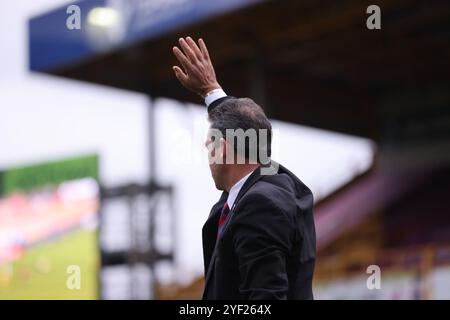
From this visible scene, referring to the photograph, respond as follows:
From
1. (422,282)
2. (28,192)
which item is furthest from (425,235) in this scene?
(28,192)

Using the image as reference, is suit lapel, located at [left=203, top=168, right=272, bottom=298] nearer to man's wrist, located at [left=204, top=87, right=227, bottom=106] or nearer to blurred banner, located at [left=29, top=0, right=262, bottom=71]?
man's wrist, located at [left=204, top=87, right=227, bottom=106]

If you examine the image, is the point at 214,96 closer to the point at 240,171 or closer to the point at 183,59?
the point at 183,59

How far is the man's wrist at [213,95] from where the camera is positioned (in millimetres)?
3338

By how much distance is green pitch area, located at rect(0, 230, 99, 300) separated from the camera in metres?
24.0

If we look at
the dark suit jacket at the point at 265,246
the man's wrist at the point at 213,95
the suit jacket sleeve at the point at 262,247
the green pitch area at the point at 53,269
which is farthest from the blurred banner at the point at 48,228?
the suit jacket sleeve at the point at 262,247

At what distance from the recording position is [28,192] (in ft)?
91.0

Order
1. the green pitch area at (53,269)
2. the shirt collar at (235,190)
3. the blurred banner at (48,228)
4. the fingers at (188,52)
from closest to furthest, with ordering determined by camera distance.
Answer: the shirt collar at (235,190), the fingers at (188,52), the green pitch area at (53,269), the blurred banner at (48,228)

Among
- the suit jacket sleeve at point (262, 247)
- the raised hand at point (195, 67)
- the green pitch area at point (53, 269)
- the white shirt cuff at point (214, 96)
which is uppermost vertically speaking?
the green pitch area at point (53, 269)

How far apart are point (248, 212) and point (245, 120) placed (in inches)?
11.5

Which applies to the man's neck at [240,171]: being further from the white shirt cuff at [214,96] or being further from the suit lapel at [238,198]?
the white shirt cuff at [214,96]

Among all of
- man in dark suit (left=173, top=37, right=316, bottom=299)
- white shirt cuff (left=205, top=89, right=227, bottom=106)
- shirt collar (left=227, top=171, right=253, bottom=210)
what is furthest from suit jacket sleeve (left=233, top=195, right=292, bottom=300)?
white shirt cuff (left=205, top=89, right=227, bottom=106)

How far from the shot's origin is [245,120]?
10.1 feet

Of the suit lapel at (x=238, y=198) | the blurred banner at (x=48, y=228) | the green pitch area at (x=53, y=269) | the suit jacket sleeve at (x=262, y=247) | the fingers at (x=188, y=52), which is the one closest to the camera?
the suit jacket sleeve at (x=262, y=247)

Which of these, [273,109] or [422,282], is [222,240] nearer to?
[422,282]
